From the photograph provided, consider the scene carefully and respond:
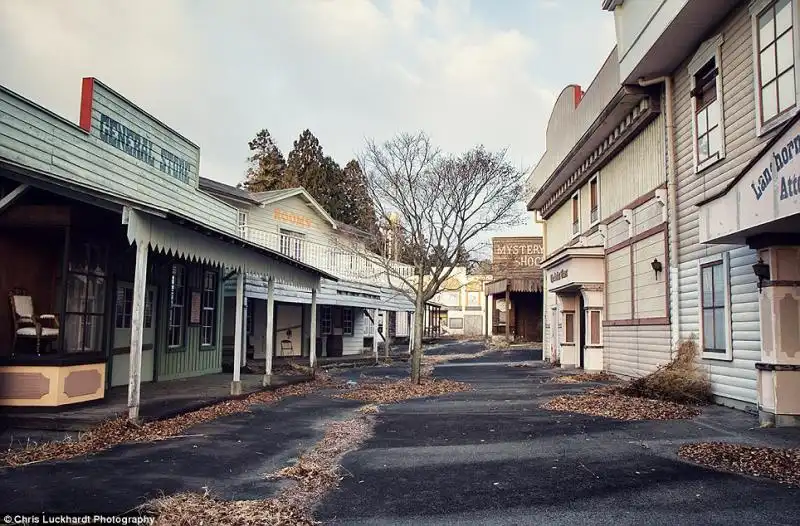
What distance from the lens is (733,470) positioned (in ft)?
20.3

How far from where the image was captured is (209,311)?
16.4 metres

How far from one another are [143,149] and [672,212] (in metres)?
11.1

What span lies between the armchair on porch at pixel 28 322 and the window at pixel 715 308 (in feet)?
33.9

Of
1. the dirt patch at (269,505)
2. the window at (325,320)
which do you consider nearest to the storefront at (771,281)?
the dirt patch at (269,505)

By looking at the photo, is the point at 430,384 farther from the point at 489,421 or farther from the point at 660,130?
the point at 660,130

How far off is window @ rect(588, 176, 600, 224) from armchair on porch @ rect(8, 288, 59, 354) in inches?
543

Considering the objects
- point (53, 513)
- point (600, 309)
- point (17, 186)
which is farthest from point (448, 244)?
point (53, 513)

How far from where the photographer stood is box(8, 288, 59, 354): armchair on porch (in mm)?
9234

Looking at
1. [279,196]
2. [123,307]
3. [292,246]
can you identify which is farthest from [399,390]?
[279,196]

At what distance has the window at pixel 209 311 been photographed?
16.0m

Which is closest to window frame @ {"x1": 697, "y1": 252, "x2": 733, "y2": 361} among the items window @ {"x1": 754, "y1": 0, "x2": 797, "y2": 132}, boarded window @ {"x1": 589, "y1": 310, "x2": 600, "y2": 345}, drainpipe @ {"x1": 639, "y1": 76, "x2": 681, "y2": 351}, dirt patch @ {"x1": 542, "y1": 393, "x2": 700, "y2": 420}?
drainpipe @ {"x1": 639, "y1": 76, "x2": 681, "y2": 351}

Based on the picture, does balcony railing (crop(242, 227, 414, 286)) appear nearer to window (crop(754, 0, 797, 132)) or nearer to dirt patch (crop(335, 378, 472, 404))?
dirt patch (crop(335, 378, 472, 404))

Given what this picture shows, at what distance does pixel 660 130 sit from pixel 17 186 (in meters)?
11.7

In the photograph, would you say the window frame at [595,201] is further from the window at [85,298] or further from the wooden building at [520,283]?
the wooden building at [520,283]
